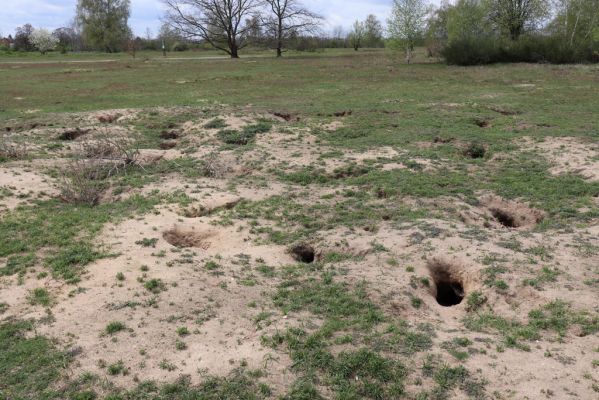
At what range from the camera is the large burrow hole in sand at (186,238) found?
26.8 feet

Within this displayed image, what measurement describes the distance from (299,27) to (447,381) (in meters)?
53.1

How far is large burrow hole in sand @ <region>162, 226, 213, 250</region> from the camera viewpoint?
8.16 metres

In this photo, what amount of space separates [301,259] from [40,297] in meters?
3.48

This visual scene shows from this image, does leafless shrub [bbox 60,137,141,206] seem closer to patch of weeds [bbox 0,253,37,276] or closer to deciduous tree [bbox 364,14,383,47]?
patch of weeds [bbox 0,253,37,276]

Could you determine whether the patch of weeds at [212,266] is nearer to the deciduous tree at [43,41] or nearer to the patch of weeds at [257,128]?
the patch of weeds at [257,128]

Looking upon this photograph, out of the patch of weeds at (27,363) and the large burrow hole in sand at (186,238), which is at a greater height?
the large burrow hole in sand at (186,238)

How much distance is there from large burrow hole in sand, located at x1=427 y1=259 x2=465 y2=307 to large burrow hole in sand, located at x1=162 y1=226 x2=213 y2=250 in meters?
3.40

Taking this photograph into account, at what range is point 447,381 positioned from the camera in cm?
495

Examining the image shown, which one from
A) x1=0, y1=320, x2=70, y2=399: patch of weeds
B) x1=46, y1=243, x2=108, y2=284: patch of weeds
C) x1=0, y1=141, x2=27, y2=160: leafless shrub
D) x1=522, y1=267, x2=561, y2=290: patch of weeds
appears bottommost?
x1=0, y1=320, x2=70, y2=399: patch of weeds

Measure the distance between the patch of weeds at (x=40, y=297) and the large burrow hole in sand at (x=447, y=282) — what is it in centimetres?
483

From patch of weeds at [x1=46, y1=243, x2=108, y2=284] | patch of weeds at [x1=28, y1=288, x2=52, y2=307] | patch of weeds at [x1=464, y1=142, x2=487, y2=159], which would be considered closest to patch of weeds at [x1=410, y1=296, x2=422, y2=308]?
patch of weeds at [x1=46, y1=243, x2=108, y2=284]

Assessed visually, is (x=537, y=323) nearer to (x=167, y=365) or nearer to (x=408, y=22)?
(x=167, y=365)

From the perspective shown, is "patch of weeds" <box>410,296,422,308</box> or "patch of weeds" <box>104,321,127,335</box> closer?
"patch of weeds" <box>104,321,127,335</box>

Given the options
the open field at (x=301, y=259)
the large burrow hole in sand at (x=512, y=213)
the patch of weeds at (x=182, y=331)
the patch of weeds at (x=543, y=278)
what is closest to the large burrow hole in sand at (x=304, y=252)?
the open field at (x=301, y=259)
